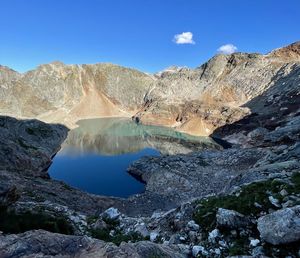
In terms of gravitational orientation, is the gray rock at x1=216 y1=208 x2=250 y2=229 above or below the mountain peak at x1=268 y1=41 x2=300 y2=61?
below

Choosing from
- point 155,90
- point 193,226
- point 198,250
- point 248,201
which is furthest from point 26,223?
point 155,90

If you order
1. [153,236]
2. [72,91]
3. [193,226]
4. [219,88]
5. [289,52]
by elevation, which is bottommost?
[153,236]

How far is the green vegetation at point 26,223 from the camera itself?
49.6 ft

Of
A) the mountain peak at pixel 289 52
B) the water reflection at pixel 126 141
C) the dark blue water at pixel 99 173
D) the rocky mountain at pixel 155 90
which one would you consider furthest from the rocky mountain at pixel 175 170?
the water reflection at pixel 126 141

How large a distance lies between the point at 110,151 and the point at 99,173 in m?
22.1

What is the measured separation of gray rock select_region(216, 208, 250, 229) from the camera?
555 inches

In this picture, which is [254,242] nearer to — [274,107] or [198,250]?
[198,250]

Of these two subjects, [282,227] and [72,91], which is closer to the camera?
[282,227]

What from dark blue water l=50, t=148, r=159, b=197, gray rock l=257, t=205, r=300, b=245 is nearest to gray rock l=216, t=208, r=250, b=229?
gray rock l=257, t=205, r=300, b=245

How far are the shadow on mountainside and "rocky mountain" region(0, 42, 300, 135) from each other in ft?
3.78

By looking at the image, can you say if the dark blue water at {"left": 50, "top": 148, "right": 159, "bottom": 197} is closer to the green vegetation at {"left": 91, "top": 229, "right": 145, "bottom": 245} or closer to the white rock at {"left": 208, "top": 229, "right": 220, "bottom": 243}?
the green vegetation at {"left": 91, "top": 229, "right": 145, "bottom": 245}

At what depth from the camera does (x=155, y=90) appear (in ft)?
575

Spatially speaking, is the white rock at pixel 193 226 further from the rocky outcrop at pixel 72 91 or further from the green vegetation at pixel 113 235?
the rocky outcrop at pixel 72 91

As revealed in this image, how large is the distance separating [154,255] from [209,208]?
694cm
